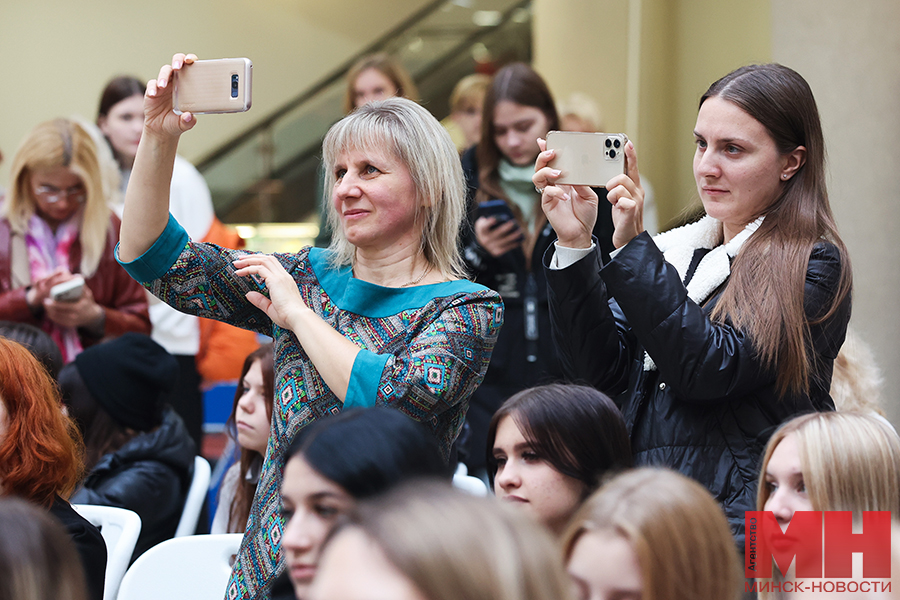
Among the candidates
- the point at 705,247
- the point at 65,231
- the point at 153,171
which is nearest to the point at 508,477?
the point at 705,247

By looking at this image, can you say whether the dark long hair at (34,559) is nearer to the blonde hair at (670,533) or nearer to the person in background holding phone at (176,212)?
the blonde hair at (670,533)

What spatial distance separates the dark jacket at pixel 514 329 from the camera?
323 cm

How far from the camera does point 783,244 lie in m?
1.91

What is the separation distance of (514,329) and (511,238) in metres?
0.33

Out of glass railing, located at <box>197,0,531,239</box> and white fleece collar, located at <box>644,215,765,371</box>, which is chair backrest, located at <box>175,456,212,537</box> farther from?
glass railing, located at <box>197,0,531,239</box>

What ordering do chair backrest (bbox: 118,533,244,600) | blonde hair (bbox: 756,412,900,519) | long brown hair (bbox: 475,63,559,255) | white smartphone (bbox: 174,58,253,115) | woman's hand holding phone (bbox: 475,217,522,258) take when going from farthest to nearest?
long brown hair (bbox: 475,63,559,255) → woman's hand holding phone (bbox: 475,217,522,258) → chair backrest (bbox: 118,533,244,600) → white smartphone (bbox: 174,58,253,115) → blonde hair (bbox: 756,412,900,519)

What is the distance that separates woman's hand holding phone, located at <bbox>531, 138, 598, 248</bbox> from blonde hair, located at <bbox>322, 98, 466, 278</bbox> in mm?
167

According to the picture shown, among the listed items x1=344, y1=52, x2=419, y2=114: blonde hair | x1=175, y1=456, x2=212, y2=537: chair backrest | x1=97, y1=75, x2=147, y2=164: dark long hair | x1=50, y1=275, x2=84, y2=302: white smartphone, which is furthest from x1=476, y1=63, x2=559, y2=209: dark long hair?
x1=97, y1=75, x2=147, y2=164: dark long hair

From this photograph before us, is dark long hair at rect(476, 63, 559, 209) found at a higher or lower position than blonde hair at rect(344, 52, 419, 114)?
lower

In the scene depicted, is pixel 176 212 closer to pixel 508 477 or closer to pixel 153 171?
pixel 153 171

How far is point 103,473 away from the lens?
2939mm

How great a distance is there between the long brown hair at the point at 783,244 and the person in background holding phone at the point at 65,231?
7.48 ft

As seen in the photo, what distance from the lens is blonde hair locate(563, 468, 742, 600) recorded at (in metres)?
1.32

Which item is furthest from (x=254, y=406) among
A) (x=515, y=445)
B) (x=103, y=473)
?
(x=515, y=445)
